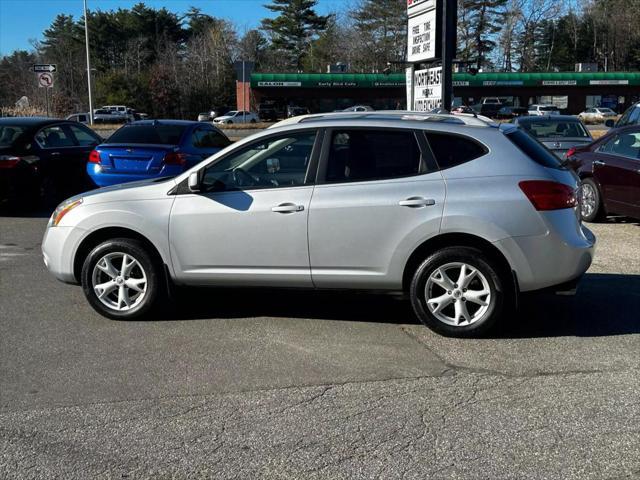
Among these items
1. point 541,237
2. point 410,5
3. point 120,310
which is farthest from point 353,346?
point 410,5

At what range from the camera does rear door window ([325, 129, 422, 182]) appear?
5.61 m

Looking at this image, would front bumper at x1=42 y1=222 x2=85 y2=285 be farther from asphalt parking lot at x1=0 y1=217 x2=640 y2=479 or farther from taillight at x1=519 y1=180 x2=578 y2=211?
taillight at x1=519 y1=180 x2=578 y2=211

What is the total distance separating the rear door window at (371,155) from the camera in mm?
5609

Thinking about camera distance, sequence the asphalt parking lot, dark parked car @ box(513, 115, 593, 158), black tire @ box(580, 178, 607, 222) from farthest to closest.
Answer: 1. dark parked car @ box(513, 115, 593, 158)
2. black tire @ box(580, 178, 607, 222)
3. the asphalt parking lot

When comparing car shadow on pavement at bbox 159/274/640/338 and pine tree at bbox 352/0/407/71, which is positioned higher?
pine tree at bbox 352/0/407/71

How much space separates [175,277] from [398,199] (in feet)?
6.65

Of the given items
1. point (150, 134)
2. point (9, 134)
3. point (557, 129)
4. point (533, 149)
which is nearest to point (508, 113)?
point (557, 129)

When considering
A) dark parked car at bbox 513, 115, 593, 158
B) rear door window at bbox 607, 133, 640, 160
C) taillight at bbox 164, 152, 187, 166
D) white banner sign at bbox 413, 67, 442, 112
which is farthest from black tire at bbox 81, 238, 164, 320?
white banner sign at bbox 413, 67, 442, 112

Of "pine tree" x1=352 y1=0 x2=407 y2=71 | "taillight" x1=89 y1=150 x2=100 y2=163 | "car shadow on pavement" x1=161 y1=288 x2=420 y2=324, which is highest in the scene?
"pine tree" x1=352 y1=0 x2=407 y2=71

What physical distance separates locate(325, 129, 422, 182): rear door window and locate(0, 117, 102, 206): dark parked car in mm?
7666

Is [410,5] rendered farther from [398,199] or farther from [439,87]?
[398,199]

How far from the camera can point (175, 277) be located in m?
5.94

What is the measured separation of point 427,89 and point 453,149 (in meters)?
11.4

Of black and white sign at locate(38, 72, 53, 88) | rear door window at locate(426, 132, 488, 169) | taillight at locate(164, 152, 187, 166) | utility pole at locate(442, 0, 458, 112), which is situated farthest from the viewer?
black and white sign at locate(38, 72, 53, 88)
